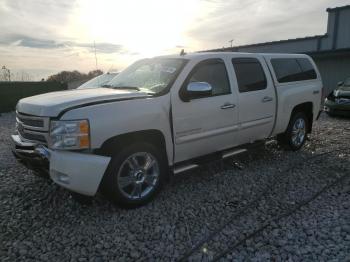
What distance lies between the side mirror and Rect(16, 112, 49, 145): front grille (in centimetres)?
171

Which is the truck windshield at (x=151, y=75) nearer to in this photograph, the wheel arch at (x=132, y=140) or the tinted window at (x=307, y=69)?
the wheel arch at (x=132, y=140)

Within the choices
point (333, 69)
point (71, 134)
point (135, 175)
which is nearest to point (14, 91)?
point (135, 175)

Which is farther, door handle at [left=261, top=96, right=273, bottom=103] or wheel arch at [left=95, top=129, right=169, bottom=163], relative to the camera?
door handle at [left=261, top=96, right=273, bottom=103]

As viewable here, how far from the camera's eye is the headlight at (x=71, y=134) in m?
3.44

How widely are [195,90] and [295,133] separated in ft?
10.7

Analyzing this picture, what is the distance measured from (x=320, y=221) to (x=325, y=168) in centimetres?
208

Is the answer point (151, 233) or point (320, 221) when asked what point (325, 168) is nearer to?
point (320, 221)

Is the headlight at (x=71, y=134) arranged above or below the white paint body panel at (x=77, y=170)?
above

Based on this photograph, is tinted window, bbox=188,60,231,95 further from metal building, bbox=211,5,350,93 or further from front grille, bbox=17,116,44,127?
metal building, bbox=211,5,350,93

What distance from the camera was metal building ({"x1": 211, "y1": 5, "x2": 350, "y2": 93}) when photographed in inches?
716

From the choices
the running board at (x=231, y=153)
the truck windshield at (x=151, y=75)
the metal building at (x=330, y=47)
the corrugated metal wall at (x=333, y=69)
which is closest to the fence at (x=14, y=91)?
the truck windshield at (x=151, y=75)

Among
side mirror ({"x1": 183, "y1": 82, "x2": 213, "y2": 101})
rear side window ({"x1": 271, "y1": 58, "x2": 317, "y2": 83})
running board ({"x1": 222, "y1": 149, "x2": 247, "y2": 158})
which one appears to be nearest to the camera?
side mirror ({"x1": 183, "y1": 82, "x2": 213, "y2": 101})

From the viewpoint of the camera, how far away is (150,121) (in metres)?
3.94

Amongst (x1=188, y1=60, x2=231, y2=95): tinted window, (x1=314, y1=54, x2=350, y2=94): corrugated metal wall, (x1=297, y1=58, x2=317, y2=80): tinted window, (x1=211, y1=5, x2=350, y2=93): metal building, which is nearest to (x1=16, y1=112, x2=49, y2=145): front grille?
(x1=188, y1=60, x2=231, y2=95): tinted window
